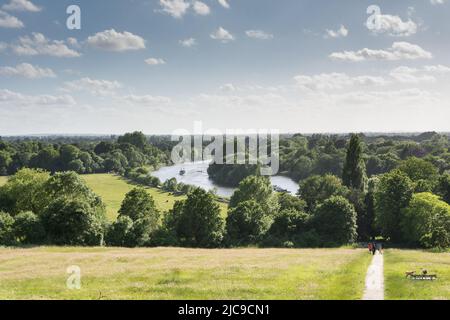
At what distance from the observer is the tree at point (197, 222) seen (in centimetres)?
6962

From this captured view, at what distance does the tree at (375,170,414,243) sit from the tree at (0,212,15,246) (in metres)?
58.4

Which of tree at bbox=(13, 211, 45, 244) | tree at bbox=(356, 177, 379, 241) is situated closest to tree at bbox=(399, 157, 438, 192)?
tree at bbox=(356, 177, 379, 241)

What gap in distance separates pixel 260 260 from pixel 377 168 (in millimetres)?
150257

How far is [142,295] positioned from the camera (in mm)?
27719

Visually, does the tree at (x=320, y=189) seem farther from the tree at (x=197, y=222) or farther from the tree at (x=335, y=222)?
the tree at (x=197, y=222)

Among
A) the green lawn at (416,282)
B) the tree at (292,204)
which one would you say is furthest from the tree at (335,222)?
the green lawn at (416,282)

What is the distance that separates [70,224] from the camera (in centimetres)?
6266

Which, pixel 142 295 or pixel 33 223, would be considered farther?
pixel 33 223

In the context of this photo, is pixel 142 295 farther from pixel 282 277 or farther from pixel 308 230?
pixel 308 230

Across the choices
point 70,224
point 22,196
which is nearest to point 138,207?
point 70,224

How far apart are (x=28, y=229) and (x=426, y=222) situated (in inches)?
2342

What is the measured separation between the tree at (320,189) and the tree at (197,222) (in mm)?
30904
